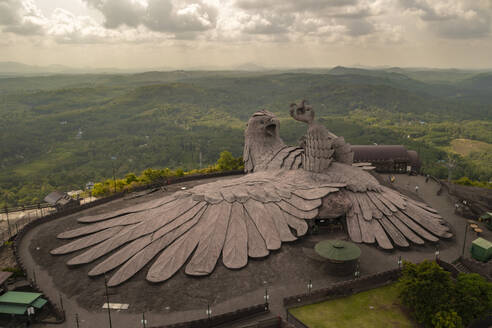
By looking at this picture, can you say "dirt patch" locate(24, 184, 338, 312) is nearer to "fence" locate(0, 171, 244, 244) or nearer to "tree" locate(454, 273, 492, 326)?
"fence" locate(0, 171, 244, 244)

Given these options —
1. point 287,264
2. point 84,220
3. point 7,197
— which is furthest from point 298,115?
point 7,197

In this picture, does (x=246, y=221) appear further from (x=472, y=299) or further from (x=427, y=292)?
(x=472, y=299)

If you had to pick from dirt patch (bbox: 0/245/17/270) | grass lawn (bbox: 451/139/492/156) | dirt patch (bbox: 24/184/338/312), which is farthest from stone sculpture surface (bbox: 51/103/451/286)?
grass lawn (bbox: 451/139/492/156)

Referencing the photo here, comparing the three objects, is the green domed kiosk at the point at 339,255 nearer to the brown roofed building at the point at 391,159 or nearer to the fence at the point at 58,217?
the fence at the point at 58,217

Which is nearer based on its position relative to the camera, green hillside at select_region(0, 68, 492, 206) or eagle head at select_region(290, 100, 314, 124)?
eagle head at select_region(290, 100, 314, 124)

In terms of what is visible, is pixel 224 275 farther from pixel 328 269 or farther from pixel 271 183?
pixel 271 183

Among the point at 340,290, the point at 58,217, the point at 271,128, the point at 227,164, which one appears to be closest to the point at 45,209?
the point at 58,217
